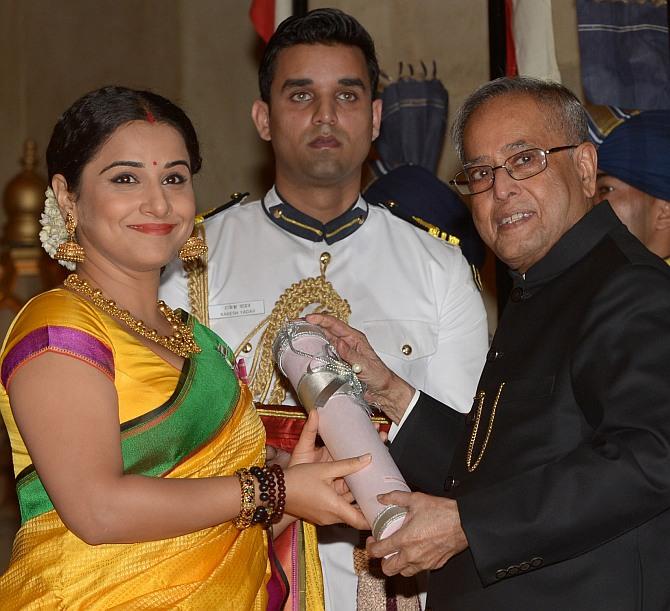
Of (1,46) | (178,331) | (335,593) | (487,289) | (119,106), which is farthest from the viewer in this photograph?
(1,46)

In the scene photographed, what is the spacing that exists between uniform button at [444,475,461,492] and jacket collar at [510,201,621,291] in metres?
0.45

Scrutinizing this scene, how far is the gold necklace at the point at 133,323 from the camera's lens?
2158 mm

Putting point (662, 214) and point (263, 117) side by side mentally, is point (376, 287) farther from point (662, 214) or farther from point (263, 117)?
point (662, 214)

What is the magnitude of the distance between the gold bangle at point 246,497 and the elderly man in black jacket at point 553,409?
0.78ft

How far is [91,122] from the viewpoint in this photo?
2.15m

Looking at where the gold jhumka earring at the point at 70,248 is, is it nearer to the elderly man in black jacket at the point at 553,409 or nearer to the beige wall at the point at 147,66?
the elderly man in black jacket at the point at 553,409

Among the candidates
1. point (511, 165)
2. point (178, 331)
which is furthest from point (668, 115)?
point (178, 331)

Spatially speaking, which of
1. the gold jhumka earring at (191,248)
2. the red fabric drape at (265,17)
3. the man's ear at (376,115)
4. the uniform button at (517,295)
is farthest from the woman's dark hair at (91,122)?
the red fabric drape at (265,17)

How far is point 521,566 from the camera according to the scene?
2.01 m

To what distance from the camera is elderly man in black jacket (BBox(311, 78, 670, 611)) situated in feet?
6.39

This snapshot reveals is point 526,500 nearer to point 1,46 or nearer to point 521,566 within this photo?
point 521,566

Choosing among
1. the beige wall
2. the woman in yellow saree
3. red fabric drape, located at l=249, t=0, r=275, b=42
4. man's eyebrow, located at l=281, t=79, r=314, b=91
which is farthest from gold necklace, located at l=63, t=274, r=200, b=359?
the beige wall

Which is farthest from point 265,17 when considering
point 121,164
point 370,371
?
point 121,164

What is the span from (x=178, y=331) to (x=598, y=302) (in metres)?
0.84
